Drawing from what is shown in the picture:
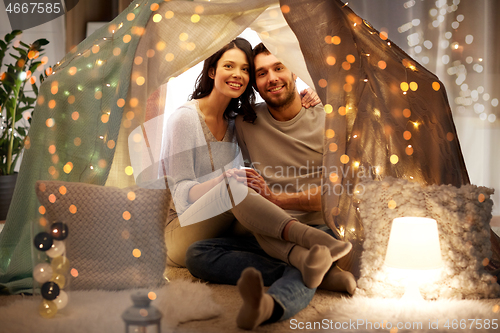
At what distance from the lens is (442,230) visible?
128 cm

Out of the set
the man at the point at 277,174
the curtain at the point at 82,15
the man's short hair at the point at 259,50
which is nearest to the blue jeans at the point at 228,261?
the man at the point at 277,174

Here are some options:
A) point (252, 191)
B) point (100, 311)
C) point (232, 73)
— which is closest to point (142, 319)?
point (100, 311)

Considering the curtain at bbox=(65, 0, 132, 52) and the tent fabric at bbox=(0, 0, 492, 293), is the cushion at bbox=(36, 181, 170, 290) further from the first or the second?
the curtain at bbox=(65, 0, 132, 52)

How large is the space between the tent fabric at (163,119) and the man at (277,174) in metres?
0.22

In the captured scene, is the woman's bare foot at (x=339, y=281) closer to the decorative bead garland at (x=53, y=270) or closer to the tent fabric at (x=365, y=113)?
the tent fabric at (x=365, y=113)

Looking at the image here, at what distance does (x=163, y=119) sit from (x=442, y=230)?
1.03 meters

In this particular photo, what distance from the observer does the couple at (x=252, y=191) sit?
1.15 meters

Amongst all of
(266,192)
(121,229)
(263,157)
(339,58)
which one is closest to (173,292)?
(121,229)

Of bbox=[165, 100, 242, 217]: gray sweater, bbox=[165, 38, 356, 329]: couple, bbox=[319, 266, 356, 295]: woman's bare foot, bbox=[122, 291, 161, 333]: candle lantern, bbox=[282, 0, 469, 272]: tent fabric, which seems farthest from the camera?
bbox=[165, 100, 242, 217]: gray sweater

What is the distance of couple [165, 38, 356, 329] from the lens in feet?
3.76

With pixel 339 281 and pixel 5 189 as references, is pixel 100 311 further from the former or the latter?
pixel 5 189

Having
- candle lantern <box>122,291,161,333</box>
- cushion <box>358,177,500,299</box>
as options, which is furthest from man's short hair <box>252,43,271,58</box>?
candle lantern <box>122,291,161,333</box>

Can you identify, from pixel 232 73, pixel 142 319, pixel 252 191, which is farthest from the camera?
pixel 232 73

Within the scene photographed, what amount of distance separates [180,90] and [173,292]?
0.87 m
